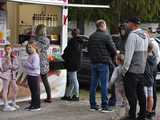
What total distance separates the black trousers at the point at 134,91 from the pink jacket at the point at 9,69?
8.66 feet

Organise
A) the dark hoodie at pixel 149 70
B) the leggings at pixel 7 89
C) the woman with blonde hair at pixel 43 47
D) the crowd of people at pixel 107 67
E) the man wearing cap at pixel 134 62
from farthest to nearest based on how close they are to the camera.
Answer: the woman with blonde hair at pixel 43 47
the leggings at pixel 7 89
the dark hoodie at pixel 149 70
the crowd of people at pixel 107 67
the man wearing cap at pixel 134 62

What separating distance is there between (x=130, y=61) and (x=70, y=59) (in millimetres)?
3234

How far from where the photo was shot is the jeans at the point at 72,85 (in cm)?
1232

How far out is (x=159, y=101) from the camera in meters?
12.6

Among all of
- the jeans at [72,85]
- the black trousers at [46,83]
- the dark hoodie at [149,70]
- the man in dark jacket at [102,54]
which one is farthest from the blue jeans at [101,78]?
the jeans at [72,85]

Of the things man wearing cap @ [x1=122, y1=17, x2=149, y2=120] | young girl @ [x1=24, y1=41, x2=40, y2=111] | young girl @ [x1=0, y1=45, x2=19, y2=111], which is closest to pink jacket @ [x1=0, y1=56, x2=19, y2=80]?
young girl @ [x1=0, y1=45, x2=19, y2=111]

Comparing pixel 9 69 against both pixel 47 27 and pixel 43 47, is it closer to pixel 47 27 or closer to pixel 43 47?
pixel 43 47

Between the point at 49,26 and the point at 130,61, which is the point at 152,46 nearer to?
the point at 130,61

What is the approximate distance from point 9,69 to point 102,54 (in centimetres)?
202

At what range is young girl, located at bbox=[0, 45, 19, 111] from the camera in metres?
10.7

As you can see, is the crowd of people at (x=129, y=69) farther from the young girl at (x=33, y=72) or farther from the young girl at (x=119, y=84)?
the young girl at (x=33, y=72)

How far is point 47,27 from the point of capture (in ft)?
41.7

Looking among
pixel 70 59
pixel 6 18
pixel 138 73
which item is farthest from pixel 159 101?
pixel 6 18

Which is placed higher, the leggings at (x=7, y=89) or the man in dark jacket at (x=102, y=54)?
the man in dark jacket at (x=102, y=54)
